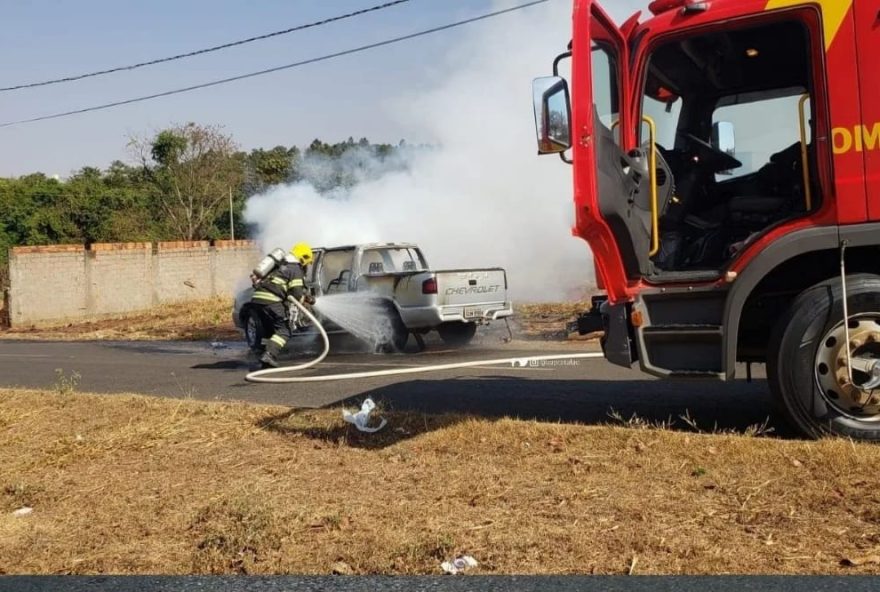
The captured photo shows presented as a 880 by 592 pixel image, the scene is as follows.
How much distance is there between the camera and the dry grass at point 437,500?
3.89 m

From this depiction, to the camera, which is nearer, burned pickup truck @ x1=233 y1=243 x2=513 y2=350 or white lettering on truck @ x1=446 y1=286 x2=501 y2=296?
burned pickup truck @ x1=233 y1=243 x2=513 y2=350

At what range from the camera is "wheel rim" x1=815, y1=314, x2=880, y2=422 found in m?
5.02

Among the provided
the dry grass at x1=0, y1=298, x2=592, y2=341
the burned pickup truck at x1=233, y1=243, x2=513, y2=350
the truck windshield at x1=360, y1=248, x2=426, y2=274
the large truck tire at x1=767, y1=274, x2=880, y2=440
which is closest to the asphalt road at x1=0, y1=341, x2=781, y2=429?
the burned pickup truck at x1=233, y1=243, x2=513, y2=350

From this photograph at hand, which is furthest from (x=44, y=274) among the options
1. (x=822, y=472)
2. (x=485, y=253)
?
(x=822, y=472)

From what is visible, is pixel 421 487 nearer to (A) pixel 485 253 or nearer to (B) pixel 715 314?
(B) pixel 715 314

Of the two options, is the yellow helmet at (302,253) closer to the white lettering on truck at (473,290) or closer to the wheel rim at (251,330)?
the wheel rim at (251,330)

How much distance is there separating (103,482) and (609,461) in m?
3.44

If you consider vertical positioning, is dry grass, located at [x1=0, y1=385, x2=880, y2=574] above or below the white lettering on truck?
below

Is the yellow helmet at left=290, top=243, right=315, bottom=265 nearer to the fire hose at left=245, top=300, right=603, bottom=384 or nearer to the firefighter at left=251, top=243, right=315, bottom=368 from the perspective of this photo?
the firefighter at left=251, top=243, right=315, bottom=368

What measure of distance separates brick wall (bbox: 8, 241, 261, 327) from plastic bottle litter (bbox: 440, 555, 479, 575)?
20210 millimetres

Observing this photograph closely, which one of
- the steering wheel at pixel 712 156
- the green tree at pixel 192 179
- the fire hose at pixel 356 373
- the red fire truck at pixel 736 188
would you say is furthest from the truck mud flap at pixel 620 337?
the green tree at pixel 192 179

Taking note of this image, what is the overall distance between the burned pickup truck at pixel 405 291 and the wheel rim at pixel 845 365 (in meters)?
7.74

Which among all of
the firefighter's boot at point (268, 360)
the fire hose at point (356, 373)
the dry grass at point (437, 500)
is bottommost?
the dry grass at point (437, 500)

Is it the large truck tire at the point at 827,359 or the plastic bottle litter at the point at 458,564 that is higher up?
the large truck tire at the point at 827,359
